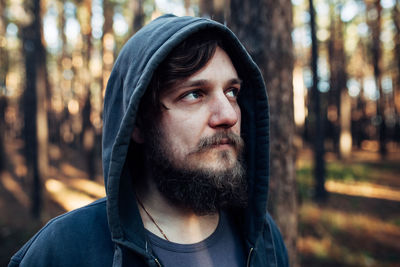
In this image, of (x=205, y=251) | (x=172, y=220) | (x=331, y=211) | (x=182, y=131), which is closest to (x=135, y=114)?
(x=182, y=131)

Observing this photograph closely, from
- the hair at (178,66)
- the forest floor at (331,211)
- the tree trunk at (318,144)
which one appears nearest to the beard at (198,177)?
the hair at (178,66)

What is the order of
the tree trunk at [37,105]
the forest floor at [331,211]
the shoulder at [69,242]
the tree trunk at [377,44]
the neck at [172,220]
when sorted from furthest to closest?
1. the tree trunk at [377,44]
2. the tree trunk at [37,105]
3. the forest floor at [331,211]
4. the neck at [172,220]
5. the shoulder at [69,242]

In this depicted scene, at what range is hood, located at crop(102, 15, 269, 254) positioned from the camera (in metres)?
1.55

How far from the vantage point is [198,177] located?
1.70 m

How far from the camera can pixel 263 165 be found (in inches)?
80.8

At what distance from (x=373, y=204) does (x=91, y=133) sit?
39.9 ft

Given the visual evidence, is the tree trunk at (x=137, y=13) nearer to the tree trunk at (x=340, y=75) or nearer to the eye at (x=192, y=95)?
the eye at (x=192, y=95)

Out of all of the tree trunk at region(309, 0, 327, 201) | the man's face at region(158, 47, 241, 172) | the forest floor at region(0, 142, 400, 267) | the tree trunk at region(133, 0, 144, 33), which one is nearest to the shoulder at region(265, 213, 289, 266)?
the man's face at region(158, 47, 241, 172)

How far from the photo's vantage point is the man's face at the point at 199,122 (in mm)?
1703

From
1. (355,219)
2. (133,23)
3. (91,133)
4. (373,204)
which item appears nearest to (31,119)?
(91,133)

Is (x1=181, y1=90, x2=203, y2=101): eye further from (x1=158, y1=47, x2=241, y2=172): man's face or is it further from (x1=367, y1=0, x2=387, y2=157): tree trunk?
(x1=367, y1=0, x2=387, y2=157): tree trunk

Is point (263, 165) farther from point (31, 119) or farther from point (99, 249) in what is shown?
point (31, 119)

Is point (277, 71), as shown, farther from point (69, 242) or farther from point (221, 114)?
point (69, 242)

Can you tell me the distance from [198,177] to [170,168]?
17 cm
